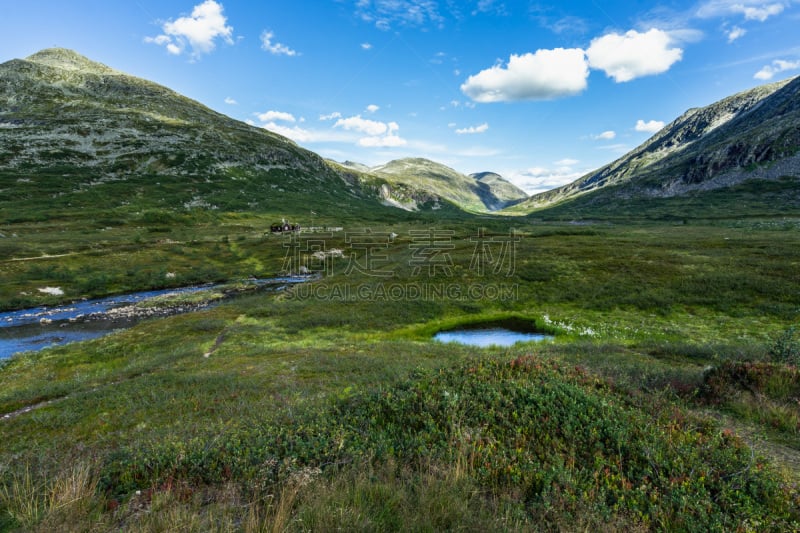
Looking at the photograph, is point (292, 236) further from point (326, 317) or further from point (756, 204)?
point (756, 204)

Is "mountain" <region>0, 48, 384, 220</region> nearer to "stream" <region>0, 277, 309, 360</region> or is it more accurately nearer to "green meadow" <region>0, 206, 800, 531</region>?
"stream" <region>0, 277, 309, 360</region>

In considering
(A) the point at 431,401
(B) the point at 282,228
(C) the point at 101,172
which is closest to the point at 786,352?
(A) the point at 431,401

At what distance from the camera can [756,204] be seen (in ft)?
529

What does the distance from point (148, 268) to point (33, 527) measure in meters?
77.1

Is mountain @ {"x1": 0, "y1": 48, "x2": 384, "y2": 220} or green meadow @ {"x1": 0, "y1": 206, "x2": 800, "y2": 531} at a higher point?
mountain @ {"x1": 0, "y1": 48, "x2": 384, "y2": 220}

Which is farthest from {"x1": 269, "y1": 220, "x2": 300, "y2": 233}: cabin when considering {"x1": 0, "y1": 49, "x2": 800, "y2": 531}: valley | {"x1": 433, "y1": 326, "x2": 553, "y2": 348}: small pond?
{"x1": 433, "y1": 326, "x2": 553, "y2": 348}: small pond

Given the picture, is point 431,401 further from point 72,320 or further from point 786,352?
point 72,320

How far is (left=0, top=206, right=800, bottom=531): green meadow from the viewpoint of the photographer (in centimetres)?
591

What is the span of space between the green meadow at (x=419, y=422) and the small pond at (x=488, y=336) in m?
1.85

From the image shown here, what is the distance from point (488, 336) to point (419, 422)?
27930 millimetres

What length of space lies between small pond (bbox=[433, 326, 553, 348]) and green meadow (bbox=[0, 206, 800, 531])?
6.07 ft

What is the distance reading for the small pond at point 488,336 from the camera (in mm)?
32984

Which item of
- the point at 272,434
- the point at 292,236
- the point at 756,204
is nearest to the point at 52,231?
the point at 292,236

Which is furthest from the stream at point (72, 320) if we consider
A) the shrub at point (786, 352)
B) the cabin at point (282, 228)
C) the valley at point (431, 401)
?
the cabin at point (282, 228)
